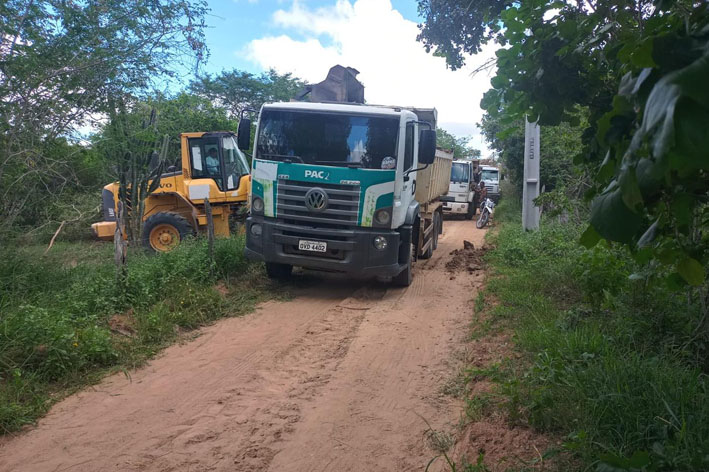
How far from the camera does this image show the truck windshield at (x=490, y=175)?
26.1m

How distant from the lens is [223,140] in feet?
37.0

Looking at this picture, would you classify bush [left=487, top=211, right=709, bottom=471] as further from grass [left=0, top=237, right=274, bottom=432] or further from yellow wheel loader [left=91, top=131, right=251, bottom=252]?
yellow wheel loader [left=91, top=131, right=251, bottom=252]

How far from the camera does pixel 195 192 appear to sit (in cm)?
1123

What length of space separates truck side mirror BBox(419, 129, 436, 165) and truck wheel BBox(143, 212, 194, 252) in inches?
204

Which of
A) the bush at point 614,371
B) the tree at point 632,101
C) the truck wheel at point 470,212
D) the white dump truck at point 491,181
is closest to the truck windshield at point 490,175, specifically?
the white dump truck at point 491,181

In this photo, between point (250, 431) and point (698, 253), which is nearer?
point (698, 253)

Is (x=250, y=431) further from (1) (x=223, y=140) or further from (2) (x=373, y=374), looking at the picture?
(1) (x=223, y=140)

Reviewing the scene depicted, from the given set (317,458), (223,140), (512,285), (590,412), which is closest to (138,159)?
(223,140)

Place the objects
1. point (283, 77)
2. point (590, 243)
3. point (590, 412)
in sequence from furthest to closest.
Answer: point (283, 77) → point (590, 412) → point (590, 243)

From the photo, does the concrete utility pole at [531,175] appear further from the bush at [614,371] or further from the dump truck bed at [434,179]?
the bush at [614,371]

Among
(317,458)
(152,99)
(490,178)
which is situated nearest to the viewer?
(317,458)

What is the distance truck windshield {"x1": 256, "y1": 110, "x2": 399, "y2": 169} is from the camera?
7.96m

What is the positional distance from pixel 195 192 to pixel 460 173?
1263 centimetres

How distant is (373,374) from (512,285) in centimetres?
341
